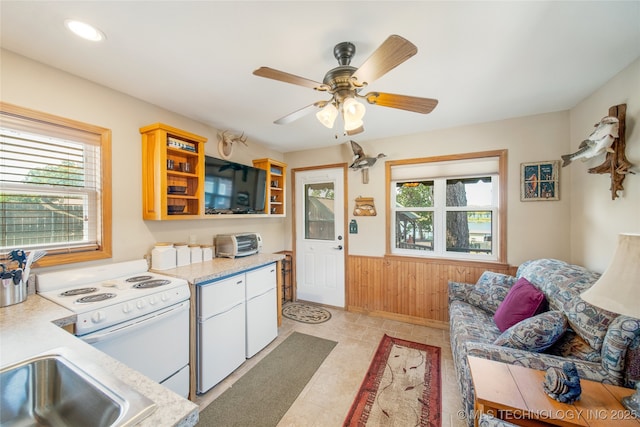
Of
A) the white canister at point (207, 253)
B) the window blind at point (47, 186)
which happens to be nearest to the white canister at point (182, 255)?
the white canister at point (207, 253)

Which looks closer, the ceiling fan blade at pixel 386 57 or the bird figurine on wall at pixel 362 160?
the ceiling fan blade at pixel 386 57

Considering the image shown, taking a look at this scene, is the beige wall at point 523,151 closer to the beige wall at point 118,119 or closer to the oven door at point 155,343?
the beige wall at point 118,119

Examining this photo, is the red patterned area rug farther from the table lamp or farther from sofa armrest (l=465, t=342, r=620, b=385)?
the table lamp

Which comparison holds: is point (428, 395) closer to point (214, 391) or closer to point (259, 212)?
point (214, 391)

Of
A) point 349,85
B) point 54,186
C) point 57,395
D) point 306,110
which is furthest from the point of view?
point 54,186

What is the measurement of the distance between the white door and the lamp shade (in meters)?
2.87

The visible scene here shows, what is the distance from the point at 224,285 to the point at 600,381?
2.43 metres

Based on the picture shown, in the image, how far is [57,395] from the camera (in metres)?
0.91

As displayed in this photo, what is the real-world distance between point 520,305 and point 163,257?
2.98 m

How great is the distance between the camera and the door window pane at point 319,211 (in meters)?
3.92

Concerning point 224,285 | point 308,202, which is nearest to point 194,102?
point 224,285

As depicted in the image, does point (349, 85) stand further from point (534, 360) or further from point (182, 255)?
point (182, 255)

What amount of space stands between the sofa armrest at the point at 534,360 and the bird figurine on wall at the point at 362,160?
7.90ft

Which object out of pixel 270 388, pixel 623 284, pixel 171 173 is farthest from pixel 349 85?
pixel 270 388
